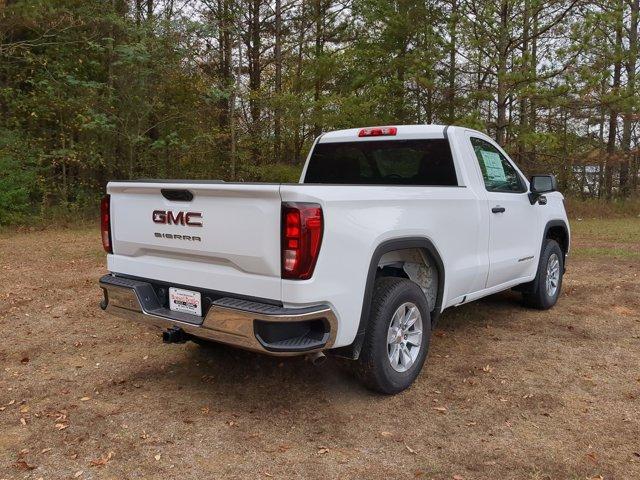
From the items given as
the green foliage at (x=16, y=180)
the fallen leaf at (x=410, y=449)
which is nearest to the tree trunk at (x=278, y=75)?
the green foliage at (x=16, y=180)

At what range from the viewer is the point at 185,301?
3.47 metres

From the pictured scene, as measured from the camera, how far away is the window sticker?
16.2 ft

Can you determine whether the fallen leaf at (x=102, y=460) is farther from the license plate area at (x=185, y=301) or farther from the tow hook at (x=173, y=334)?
the license plate area at (x=185, y=301)

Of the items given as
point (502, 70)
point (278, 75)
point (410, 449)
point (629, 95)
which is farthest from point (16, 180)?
point (629, 95)

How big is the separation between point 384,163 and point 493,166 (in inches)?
39.4

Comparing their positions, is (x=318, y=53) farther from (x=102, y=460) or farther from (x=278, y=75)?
(x=102, y=460)

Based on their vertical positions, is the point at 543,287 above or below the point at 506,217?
→ below

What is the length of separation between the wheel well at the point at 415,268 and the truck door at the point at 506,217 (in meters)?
0.78

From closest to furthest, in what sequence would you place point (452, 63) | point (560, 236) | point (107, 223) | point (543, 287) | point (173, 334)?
1. point (173, 334)
2. point (107, 223)
3. point (543, 287)
4. point (560, 236)
5. point (452, 63)

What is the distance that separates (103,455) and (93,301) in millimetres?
3698

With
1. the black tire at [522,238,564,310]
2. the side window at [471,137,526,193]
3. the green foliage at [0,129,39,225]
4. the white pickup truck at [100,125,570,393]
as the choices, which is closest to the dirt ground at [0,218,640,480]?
the black tire at [522,238,564,310]

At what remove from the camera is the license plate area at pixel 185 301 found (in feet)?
11.2

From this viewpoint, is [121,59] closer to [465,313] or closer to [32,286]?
[32,286]

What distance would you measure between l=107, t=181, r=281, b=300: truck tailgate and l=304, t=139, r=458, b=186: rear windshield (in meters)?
1.98
